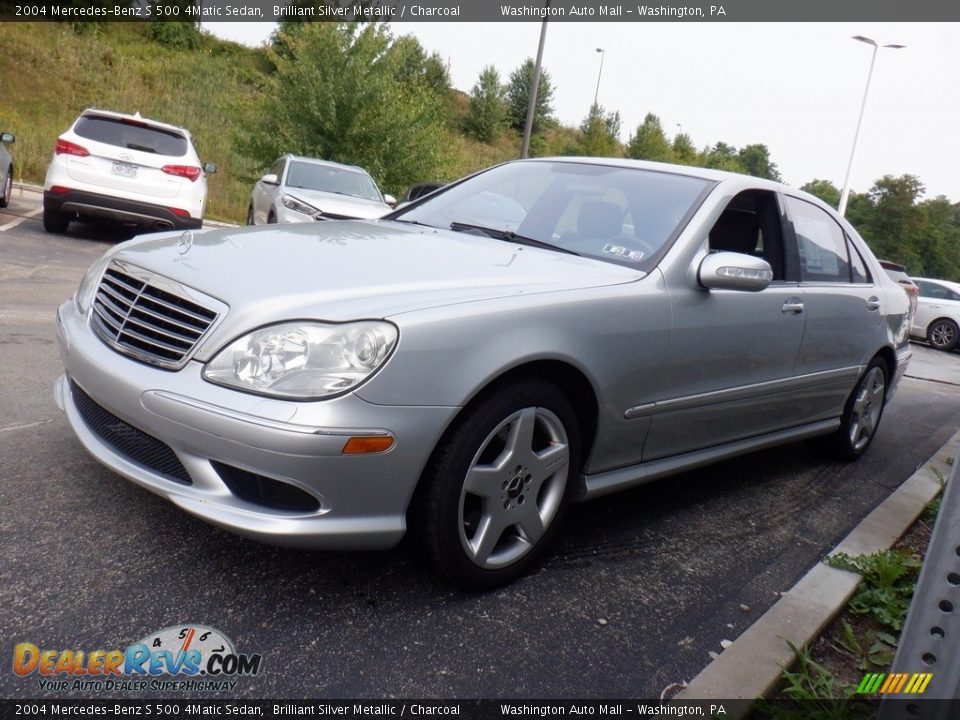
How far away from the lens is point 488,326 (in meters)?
2.52

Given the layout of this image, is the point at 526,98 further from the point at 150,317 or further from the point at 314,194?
the point at 150,317

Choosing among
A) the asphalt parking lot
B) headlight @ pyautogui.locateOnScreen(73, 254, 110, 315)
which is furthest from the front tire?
headlight @ pyautogui.locateOnScreen(73, 254, 110, 315)

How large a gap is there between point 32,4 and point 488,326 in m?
37.2

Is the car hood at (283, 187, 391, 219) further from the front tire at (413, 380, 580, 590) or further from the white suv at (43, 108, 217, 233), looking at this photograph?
the front tire at (413, 380, 580, 590)

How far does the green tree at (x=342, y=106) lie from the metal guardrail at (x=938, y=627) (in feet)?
59.8

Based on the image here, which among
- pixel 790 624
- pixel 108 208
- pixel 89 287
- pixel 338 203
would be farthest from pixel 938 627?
pixel 108 208

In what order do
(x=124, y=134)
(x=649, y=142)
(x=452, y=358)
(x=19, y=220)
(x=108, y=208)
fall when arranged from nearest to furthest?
(x=452, y=358)
(x=108, y=208)
(x=124, y=134)
(x=19, y=220)
(x=649, y=142)

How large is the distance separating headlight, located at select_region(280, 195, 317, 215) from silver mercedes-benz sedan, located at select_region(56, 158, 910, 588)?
639 cm

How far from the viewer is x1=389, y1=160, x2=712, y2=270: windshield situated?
3.42 metres

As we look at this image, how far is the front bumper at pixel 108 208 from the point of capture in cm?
948

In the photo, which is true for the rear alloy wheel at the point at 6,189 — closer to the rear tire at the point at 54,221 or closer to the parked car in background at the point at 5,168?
the parked car in background at the point at 5,168

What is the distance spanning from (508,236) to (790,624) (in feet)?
6.04

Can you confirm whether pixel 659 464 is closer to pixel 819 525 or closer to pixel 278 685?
pixel 819 525

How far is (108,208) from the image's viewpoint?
9.52m
